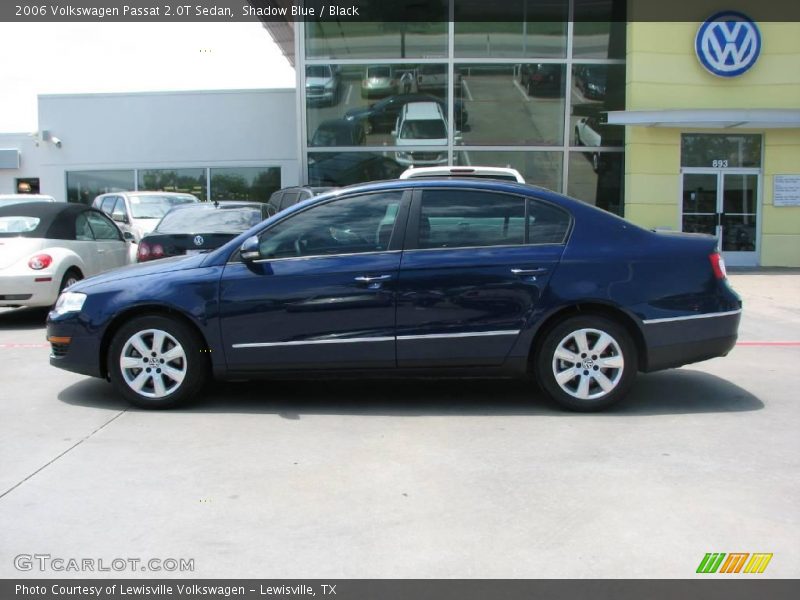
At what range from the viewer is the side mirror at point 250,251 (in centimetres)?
565

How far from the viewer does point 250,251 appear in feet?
18.5

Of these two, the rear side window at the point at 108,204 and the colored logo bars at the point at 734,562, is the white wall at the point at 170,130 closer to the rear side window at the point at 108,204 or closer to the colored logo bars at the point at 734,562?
the rear side window at the point at 108,204

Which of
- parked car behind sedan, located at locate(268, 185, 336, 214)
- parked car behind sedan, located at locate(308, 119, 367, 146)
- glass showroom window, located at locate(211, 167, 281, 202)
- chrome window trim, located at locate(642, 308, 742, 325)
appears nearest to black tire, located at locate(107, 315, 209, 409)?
chrome window trim, located at locate(642, 308, 742, 325)

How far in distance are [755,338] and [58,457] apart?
292 inches

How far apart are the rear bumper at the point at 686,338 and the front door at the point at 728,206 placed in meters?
12.0

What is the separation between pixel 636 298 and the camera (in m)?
5.59

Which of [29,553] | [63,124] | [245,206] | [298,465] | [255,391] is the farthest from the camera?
[63,124]

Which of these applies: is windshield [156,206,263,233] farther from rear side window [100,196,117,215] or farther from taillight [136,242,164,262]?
rear side window [100,196,117,215]

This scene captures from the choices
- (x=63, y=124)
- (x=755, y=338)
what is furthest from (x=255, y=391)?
(x=63, y=124)

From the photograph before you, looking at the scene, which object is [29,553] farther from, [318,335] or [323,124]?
[323,124]

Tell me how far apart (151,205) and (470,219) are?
12.6 meters

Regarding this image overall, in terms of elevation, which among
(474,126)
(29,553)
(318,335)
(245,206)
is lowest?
(29,553)

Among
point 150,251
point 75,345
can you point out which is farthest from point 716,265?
point 150,251

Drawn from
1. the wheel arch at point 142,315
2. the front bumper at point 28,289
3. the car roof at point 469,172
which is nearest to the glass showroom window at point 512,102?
the car roof at point 469,172
